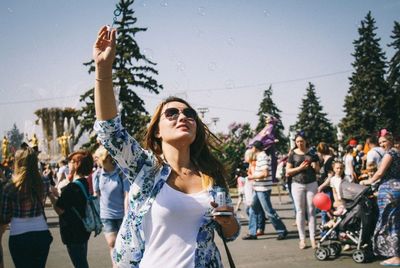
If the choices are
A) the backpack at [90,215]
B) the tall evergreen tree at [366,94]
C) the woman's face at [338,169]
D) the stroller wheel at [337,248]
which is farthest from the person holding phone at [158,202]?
the tall evergreen tree at [366,94]

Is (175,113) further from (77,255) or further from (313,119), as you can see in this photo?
(313,119)

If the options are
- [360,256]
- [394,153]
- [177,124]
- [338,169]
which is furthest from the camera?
[338,169]

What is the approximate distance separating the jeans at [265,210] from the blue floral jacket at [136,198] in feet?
19.5

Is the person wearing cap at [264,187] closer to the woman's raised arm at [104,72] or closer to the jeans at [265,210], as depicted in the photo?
the jeans at [265,210]

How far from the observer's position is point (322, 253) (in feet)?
20.7

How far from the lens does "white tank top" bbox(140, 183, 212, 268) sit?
2174mm

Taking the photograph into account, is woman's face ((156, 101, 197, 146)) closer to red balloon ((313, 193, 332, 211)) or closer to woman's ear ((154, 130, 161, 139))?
woman's ear ((154, 130, 161, 139))

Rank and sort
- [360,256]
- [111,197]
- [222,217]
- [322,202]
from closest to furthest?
[222,217] < [111,197] < [360,256] < [322,202]

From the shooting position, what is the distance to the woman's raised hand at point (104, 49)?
7.06 ft

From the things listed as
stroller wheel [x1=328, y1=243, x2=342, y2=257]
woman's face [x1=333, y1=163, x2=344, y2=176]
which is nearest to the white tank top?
stroller wheel [x1=328, y1=243, x2=342, y2=257]

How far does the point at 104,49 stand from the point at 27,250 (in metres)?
2.96

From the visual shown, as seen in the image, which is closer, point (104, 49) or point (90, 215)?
point (104, 49)

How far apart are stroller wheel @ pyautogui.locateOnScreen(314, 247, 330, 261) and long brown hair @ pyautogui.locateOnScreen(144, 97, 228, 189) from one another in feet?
13.8

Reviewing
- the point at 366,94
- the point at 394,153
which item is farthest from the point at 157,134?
the point at 366,94
